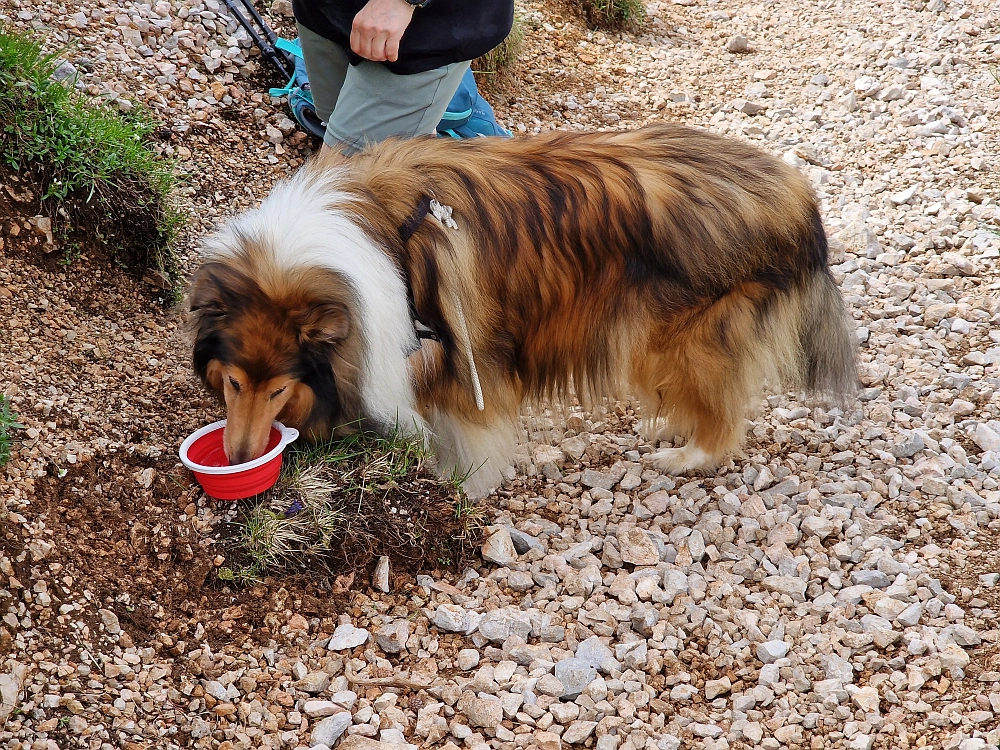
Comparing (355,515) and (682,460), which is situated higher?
(355,515)

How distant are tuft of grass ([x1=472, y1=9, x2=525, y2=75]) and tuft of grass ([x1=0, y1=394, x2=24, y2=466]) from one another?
3406 mm

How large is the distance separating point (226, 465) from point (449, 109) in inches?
90.0

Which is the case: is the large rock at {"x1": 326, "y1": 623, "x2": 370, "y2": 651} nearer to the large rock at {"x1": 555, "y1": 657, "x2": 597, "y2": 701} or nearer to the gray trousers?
the large rock at {"x1": 555, "y1": 657, "x2": 597, "y2": 701}

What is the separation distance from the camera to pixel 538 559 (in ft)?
10.3

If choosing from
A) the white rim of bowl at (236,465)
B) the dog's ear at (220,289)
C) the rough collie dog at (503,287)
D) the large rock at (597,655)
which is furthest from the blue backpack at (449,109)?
the large rock at (597,655)

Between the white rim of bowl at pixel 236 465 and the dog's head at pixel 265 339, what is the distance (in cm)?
4

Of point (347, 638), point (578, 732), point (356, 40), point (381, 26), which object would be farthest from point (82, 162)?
point (578, 732)

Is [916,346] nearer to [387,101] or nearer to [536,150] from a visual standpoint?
[536,150]

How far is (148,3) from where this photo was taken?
183 inches

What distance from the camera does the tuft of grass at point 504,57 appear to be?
537 centimetres

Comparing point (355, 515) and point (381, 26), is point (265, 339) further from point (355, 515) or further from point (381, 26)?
point (381, 26)

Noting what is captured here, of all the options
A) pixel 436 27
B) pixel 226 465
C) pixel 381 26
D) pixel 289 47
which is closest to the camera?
pixel 226 465

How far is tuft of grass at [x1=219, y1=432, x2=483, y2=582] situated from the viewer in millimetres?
2848

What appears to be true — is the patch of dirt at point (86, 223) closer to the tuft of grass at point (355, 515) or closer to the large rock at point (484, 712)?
the tuft of grass at point (355, 515)
